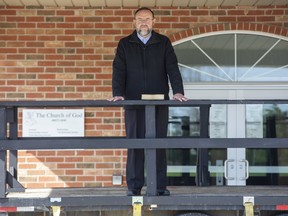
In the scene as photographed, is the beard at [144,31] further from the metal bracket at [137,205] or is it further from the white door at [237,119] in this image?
the white door at [237,119]

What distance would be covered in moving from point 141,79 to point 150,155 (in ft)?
2.29

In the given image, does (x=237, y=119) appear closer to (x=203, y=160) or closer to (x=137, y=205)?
(x=203, y=160)

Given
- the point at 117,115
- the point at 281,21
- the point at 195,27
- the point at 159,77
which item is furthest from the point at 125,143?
the point at 281,21

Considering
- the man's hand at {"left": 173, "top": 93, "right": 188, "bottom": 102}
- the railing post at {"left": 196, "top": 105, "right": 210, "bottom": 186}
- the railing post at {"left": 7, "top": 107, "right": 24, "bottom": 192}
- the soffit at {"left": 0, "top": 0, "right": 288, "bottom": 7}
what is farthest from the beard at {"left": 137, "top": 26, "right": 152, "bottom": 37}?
the soffit at {"left": 0, "top": 0, "right": 288, "bottom": 7}

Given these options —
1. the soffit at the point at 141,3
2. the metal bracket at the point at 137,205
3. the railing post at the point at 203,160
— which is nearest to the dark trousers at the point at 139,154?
the metal bracket at the point at 137,205

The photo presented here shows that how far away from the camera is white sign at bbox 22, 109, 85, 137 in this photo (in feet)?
21.9

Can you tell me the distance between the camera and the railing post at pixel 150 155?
4.21m

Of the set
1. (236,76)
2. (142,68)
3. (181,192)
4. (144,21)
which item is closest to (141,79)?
(142,68)

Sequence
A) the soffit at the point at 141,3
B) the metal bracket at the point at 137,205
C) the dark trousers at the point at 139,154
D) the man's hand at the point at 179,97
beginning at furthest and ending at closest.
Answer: the soffit at the point at 141,3, the dark trousers at the point at 139,154, the man's hand at the point at 179,97, the metal bracket at the point at 137,205

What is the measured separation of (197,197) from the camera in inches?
165

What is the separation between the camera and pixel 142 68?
14.8 feet

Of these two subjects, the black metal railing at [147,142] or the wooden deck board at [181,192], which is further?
the wooden deck board at [181,192]

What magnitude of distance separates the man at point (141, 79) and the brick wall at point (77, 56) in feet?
7.16

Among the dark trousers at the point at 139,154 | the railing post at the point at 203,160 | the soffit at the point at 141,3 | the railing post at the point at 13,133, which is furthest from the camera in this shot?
the soffit at the point at 141,3
